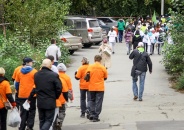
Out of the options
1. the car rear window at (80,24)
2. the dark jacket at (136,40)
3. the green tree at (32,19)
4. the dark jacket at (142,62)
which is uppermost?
the green tree at (32,19)

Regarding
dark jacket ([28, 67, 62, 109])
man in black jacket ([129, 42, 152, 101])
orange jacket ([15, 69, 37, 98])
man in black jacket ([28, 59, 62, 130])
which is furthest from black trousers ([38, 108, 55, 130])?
man in black jacket ([129, 42, 152, 101])

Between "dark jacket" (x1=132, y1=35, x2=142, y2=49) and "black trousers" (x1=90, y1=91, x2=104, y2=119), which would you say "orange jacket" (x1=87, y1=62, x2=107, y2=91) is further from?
"dark jacket" (x1=132, y1=35, x2=142, y2=49)

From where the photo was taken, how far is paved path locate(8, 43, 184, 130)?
1177 centimetres

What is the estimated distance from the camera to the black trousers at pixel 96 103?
1216 centimetres

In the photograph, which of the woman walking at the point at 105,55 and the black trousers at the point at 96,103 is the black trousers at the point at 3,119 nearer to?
the black trousers at the point at 96,103

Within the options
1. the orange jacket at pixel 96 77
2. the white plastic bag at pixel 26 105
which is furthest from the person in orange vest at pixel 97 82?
the white plastic bag at pixel 26 105

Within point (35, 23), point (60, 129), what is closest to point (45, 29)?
point (35, 23)

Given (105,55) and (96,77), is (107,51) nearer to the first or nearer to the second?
(105,55)

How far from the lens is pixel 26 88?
11.1 meters

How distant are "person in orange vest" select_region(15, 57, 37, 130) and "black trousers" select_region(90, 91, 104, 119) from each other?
165 centimetres

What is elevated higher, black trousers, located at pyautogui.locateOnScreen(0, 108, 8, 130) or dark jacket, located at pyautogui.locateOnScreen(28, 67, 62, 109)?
dark jacket, located at pyautogui.locateOnScreen(28, 67, 62, 109)

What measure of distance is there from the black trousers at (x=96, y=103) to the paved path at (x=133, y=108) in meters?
0.23

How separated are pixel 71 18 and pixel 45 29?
8457 mm

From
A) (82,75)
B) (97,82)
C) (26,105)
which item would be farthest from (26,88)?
(82,75)
